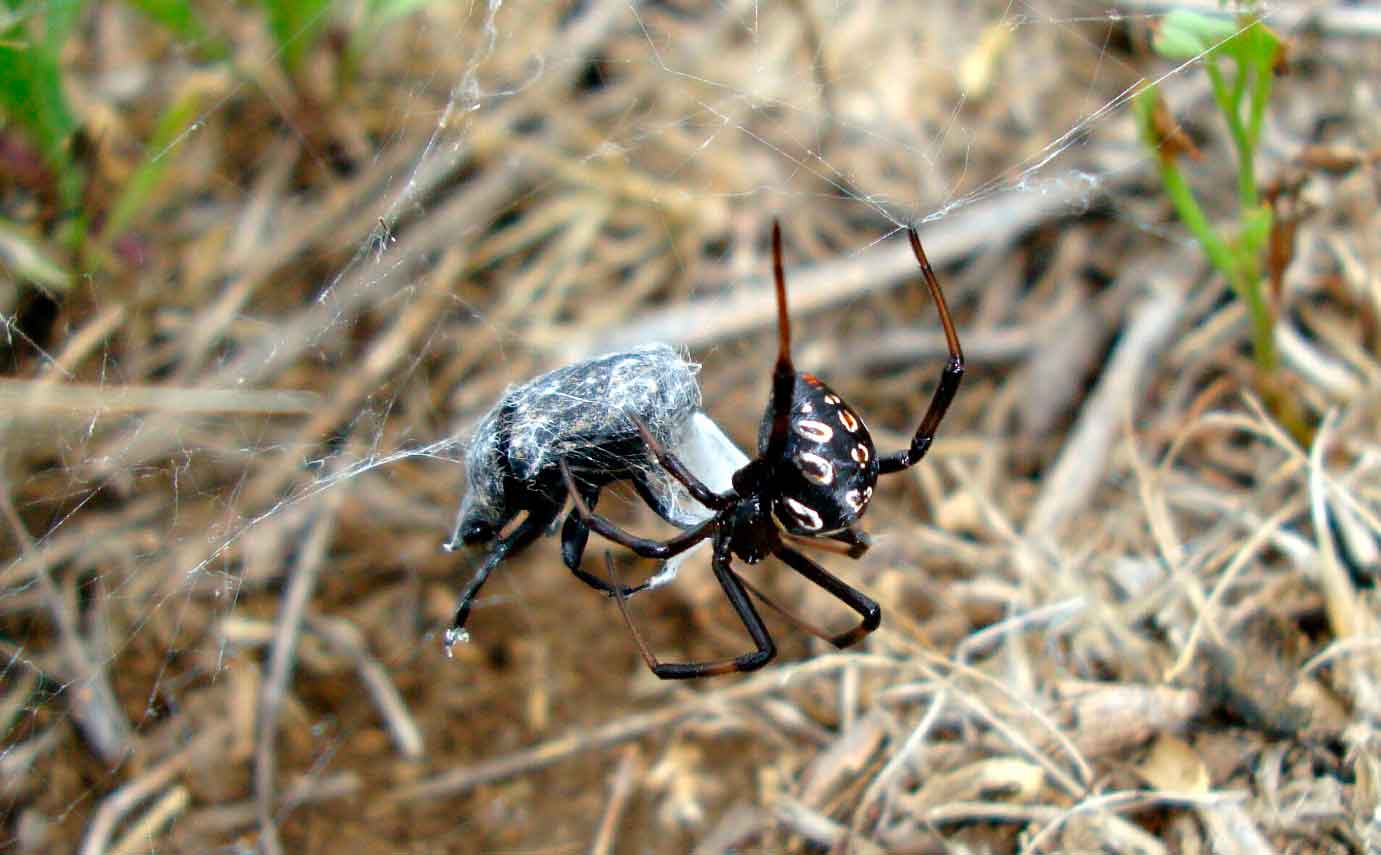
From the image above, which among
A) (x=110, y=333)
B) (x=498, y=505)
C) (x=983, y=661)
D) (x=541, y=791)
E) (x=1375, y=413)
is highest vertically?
(x=110, y=333)

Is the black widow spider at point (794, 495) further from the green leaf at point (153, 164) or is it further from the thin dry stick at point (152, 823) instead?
the green leaf at point (153, 164)

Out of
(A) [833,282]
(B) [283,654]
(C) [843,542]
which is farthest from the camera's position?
(A) [833,282]

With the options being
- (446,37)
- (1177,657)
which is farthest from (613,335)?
(1177,657)

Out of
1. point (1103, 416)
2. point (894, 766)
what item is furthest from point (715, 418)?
point (894, 766)

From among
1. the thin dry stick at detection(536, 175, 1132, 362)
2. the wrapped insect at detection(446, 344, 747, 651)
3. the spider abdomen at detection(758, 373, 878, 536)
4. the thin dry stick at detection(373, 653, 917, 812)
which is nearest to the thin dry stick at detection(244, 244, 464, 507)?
the thin dry stick at detection(536, 175, 1132, 362)

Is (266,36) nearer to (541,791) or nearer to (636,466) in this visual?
(636,466)

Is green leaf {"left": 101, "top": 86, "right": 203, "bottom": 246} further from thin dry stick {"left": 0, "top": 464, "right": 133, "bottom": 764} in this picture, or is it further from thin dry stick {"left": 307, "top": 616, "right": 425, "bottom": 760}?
thin dry stick {"left": 307, "top": 616, "right": 425, "bottom": 760}

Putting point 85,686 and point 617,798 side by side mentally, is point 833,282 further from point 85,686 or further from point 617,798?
point 85,686
